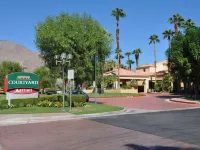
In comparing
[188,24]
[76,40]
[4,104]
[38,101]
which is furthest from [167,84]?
[4,104]

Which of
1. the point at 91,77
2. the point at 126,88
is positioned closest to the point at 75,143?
the point at 91,77

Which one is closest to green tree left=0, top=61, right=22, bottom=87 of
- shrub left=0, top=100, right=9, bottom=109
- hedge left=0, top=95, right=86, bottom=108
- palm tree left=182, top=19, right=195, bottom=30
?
palm tree left=182, top=19, right=195, bottom=30

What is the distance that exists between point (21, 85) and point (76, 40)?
5917 mm

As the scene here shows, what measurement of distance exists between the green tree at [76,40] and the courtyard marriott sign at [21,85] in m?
2.36

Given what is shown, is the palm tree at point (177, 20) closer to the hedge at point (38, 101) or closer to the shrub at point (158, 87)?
the shrub at point (158, 87)

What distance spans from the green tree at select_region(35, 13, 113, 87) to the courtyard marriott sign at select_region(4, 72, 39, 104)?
236 centimetres

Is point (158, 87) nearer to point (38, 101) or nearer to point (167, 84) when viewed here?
point (167, 84)

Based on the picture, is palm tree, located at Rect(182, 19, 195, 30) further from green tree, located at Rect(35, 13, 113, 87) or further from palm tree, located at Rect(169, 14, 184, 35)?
green tree, located at Rect(35, 13, 113, 87)

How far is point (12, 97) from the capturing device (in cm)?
2466

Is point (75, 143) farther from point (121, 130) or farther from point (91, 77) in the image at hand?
point (91, 77)

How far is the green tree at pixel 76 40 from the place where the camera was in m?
25.0

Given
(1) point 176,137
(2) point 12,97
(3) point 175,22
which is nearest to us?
(1) point 176,137

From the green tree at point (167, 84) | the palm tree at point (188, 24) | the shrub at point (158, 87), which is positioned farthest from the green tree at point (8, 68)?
the palm tree at point (188, 24)

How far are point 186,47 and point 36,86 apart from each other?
58.7 ft
